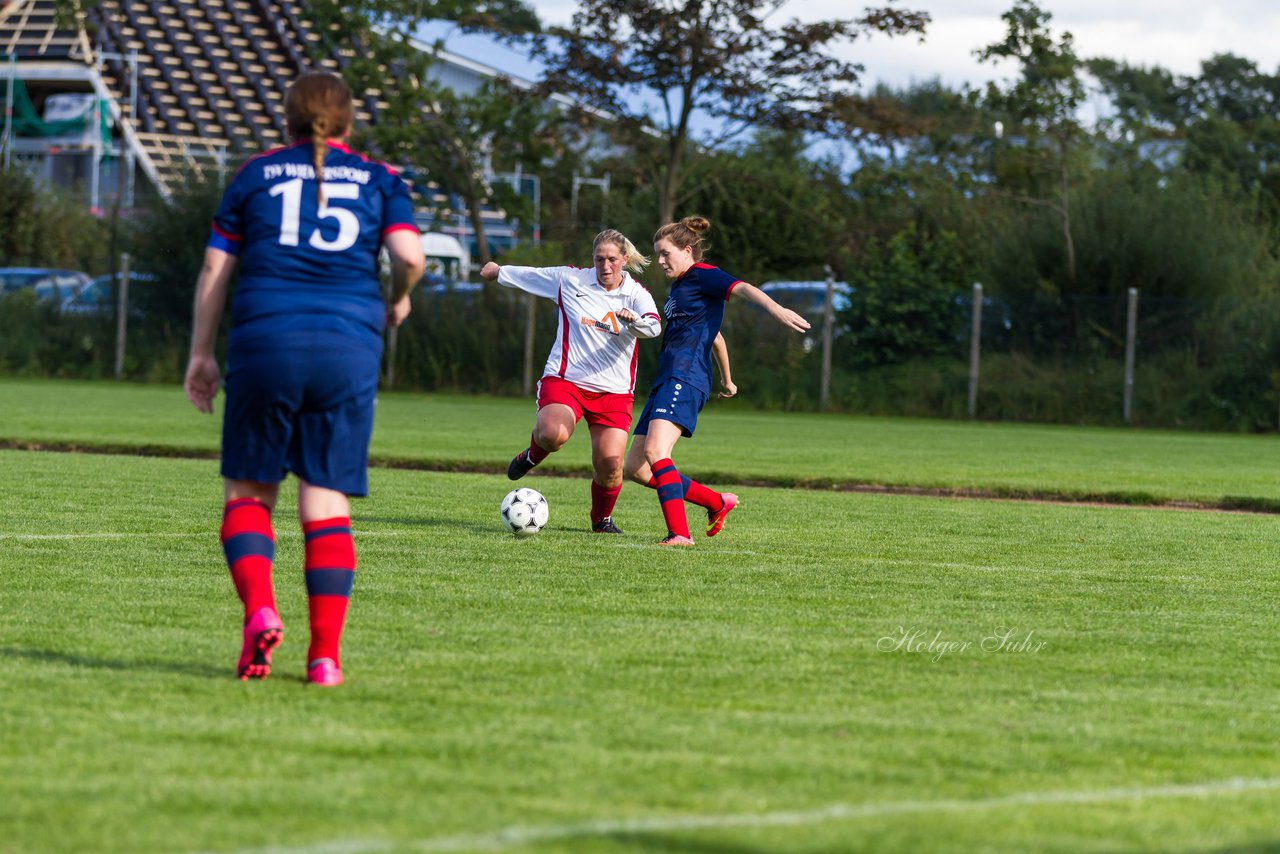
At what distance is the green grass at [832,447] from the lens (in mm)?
15086

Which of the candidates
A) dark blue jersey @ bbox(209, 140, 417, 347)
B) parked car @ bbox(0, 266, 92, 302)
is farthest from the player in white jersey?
parked car @ bbox(0, 266, 92, 302)

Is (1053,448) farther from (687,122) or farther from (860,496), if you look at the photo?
(687,122)

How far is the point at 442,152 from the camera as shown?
38.1 m

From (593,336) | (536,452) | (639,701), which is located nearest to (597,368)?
(593,336)

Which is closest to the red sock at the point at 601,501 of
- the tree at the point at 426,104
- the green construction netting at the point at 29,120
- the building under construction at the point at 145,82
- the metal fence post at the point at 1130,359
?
the metal fence post at the point at 1130,359

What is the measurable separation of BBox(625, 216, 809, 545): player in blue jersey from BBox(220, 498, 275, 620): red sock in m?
4.45

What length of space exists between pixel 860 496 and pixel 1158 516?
2249mm

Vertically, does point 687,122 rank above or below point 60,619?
above

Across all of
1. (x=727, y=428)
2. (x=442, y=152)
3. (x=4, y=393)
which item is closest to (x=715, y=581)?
(x=727, y=428)

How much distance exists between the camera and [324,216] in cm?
548

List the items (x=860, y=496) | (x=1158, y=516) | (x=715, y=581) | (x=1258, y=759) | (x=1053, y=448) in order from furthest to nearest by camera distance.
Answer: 1. (x=1053, y=448)
2. (x=860, y=496)
3. (x=1158, y=516)
4. (x=715, y=581)
5. (x=1258, y=759)

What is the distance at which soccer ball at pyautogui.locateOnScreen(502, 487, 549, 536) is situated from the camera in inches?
389

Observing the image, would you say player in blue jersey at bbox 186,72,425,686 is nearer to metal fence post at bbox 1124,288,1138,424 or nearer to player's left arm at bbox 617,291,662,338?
player's left arm at bbox 617,291,662,338

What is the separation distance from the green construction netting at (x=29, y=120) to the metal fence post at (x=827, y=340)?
103 feet
